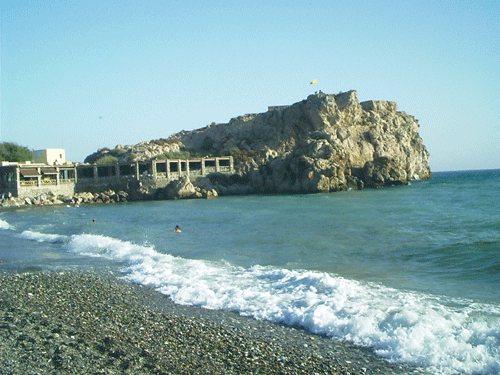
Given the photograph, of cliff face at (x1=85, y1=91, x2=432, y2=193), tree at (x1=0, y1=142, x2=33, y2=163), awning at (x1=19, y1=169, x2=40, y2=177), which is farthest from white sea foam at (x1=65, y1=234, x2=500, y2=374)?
tree at (x1=0, y1=142, x2=33, y2=163)

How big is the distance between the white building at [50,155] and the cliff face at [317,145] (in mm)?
8471

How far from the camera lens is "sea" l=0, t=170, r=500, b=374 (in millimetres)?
7840

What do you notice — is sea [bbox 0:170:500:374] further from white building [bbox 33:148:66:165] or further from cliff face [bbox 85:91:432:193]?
Answer: white building [bbox 33:148:66:165]

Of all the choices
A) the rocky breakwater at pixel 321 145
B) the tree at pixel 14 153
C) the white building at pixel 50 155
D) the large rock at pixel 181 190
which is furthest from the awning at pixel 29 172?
the rocky breakwater at pixel 321 145

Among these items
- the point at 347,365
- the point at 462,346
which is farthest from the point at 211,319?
the point at 462,346

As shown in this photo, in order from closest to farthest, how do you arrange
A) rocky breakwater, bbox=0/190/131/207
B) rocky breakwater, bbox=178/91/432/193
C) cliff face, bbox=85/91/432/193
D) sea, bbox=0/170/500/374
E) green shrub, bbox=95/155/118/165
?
1. sea, bbox=0/170/500/374
2. rocky breakwater, bbox=0/190/131/207
3. rocky breakwater, bbox=178/91/432/193
4. cliff face, bbox=85/91/432/193
5. green shrub, bbox=95/155/118/165

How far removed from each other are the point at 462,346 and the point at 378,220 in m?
18.3

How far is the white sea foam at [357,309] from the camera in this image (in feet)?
23.5

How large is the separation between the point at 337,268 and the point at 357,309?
14.8 ft

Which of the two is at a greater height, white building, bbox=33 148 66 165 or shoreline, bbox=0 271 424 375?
white building, bbox=33 148 66 165

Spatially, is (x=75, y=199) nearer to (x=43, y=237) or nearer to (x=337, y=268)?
(x=43, y=237)

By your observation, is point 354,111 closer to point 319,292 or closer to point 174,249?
point 174,249

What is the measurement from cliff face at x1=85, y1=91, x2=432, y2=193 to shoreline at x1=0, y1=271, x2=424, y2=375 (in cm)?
4568

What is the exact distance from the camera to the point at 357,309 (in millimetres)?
9047
